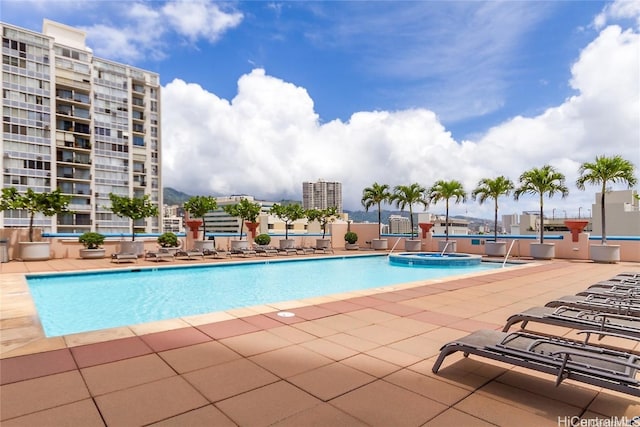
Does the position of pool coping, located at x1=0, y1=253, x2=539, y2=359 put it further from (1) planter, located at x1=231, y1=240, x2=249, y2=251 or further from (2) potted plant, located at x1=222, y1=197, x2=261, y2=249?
(2) potted plant, located at x1=222, y1=197, x2=261, y2=249

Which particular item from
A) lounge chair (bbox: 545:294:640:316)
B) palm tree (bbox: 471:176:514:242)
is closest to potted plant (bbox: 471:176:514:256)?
palm tree (bbox: 471:176:514:242)

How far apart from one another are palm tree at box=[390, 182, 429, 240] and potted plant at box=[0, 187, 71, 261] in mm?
19123

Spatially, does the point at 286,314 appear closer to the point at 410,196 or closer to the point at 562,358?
the point at 562,358

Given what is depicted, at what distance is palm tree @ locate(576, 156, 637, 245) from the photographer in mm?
15180

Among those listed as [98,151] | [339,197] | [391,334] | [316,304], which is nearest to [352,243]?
[316,304]

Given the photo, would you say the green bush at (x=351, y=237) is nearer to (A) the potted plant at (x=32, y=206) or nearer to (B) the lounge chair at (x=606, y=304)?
(A) the potted plant at (x=32, y=206)

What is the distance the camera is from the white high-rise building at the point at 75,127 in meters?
46.7

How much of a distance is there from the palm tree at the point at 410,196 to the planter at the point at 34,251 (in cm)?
1965

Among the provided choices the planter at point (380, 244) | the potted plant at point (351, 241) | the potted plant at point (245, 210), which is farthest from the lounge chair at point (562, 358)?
the potted plant at point (351, 241)

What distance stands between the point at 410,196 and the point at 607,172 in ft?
35.8

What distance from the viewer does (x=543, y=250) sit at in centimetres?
1681

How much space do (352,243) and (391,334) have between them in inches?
757

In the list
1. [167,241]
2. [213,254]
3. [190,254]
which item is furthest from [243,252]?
[167,241]

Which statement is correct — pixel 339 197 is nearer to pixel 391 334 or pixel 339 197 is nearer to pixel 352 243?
pixel 352 243
